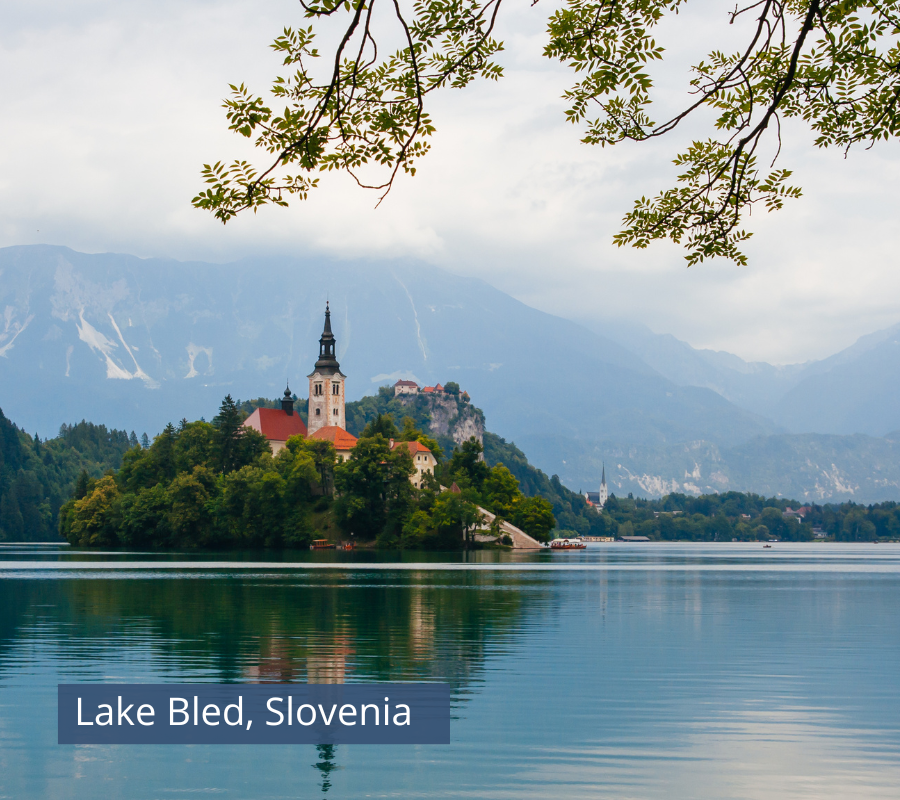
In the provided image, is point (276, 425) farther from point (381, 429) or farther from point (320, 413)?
point (381, 429)

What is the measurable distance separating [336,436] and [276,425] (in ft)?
36.5

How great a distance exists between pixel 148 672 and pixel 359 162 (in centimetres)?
1728

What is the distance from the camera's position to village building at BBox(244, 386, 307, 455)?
555 feet

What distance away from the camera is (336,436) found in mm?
168500

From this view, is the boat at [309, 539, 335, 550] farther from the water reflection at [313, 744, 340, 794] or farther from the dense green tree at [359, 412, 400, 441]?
the water reflection at [313, 744, 340, 794]

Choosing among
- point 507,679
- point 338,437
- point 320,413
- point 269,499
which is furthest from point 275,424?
point 507,679

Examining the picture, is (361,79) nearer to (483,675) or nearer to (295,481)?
(483,675)

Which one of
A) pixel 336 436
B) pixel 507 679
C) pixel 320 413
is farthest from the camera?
pixel 320 413

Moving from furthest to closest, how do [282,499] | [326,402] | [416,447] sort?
[326,402]
[416,447]
[282,499]

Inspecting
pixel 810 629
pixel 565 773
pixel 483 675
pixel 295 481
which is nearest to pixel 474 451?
pixel 295 481

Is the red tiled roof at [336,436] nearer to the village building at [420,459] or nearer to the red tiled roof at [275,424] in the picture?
the red tiled roof at [275,424]

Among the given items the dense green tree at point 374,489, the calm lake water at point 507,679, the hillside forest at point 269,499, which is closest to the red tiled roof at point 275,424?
the hillside forest at point 269,499

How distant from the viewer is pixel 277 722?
62.8 feet

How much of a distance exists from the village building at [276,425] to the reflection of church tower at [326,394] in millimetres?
2940
